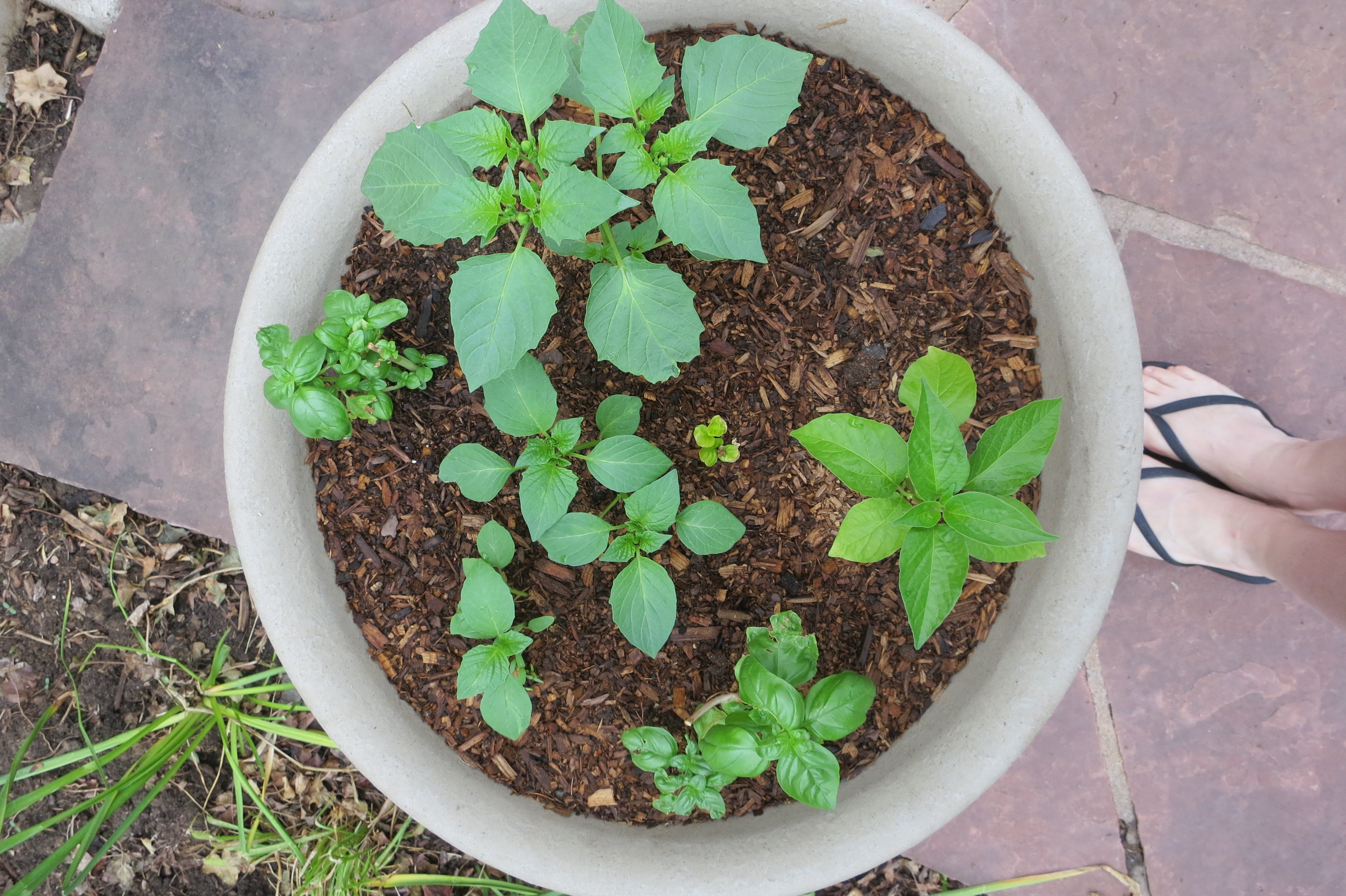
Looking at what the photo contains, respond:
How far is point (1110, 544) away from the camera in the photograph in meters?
1.43

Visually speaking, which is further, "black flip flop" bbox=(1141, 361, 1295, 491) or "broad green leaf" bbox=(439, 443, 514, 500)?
"black flip flop" bbox=(1141, 361, 1295, 491)

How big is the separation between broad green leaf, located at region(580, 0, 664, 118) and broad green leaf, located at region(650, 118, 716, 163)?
0.07 metres

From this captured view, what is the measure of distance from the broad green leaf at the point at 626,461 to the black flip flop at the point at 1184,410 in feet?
4.80

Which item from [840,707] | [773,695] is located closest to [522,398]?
[773,695]

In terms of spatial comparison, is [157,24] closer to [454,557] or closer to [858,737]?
[454,557]

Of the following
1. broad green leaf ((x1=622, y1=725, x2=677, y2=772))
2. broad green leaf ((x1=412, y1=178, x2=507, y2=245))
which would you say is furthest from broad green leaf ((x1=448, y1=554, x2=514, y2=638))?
broad green leaf ((x1=412, y1=178, x2=507, y2=245))

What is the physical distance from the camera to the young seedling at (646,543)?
1453mm

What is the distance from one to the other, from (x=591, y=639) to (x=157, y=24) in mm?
2049

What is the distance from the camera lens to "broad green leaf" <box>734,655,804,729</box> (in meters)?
1.39

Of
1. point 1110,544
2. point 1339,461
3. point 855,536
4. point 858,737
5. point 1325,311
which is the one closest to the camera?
point 855,536

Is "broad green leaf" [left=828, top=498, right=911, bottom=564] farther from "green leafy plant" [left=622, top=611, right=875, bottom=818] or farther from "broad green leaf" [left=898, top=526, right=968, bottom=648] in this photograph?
"green leafy plant" [left=622, top=611, right=875, bottom=818]

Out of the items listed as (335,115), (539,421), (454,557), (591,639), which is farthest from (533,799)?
(335,115)

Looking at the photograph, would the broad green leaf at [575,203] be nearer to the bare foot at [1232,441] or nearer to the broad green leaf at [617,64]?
the broad green leaf at [617,64]

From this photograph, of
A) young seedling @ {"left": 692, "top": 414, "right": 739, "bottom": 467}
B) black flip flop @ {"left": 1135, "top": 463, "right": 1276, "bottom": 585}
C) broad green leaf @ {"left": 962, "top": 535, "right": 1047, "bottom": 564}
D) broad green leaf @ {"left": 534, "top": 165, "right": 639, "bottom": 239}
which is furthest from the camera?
black flip flop @ {"left": 1135, "top": 463, "right": 1276, "bottom": 585}
